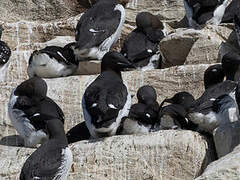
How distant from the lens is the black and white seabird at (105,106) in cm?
1218

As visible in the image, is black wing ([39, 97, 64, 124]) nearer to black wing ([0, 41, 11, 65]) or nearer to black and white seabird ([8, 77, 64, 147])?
black and white seabird ([8, 77, 64, 147])

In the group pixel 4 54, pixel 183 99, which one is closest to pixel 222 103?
pixel 183 99

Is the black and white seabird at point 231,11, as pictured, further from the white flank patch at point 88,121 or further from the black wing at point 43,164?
the black wing at point 43,164

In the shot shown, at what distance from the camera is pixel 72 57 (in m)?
14.7

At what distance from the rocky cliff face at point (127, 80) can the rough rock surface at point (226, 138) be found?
0.49 feet

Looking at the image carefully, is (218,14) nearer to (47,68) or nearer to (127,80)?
(127,80)

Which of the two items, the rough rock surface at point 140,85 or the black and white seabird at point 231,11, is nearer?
the rough rock surface at point 140,85

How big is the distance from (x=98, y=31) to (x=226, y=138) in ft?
11.3

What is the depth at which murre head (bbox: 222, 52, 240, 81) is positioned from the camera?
13.3 metres

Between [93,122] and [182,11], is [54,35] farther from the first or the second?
[93,122]

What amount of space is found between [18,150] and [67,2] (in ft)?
18.3

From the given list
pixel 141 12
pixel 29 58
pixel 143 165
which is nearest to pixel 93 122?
pixel 143 165

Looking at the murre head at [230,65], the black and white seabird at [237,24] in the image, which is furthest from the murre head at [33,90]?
the black and white seabird at [237,24]

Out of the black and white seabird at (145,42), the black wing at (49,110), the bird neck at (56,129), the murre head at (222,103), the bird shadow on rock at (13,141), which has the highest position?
the murre head at (222,103)
